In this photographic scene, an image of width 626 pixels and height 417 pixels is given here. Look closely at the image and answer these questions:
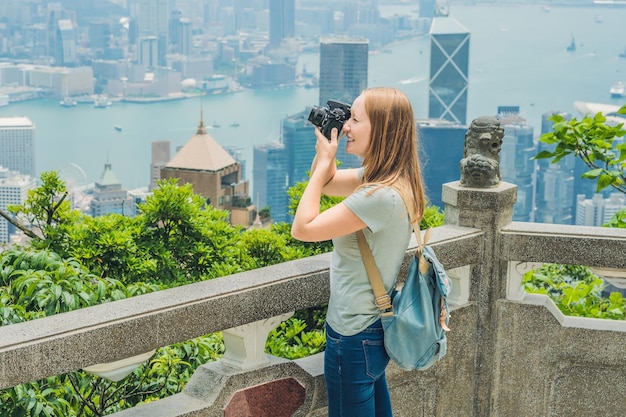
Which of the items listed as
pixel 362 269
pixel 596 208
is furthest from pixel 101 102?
pixel 362 269

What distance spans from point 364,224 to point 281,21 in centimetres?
12653

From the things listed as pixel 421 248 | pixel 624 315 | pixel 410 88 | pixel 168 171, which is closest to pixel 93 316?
pixel 421 248

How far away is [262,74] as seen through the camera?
4803 inches

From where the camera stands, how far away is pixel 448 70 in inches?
4434

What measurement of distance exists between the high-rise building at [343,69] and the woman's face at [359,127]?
3690 inches

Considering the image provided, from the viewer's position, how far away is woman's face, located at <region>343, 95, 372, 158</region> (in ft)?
6.76

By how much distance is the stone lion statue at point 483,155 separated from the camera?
2.79 meters

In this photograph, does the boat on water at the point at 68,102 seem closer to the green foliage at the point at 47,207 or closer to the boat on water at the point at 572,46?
the boat on water at the point at 572,46

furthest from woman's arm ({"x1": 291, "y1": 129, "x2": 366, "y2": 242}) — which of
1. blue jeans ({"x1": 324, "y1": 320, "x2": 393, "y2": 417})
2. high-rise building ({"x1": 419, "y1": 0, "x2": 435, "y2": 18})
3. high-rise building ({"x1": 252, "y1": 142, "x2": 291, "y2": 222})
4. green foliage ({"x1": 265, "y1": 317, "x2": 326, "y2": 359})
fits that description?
high-rise building ({"x1": 419, "y1": 0, "x2": 435, "y2": 18})

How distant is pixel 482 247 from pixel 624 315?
117cm


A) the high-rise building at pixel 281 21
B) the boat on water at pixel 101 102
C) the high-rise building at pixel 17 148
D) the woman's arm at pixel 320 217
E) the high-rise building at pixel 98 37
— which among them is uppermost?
the high-rise building at pixel 281 21

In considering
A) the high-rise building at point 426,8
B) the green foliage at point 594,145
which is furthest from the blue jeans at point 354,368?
the high-rise building at point 426,8

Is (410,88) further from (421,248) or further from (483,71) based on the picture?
(421,248)

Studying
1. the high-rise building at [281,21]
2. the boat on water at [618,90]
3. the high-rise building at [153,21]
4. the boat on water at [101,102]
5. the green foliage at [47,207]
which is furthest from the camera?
the high-rise building at [281,21]
